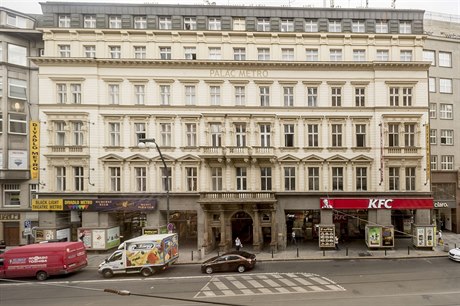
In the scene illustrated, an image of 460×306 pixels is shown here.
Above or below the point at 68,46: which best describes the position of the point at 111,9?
above

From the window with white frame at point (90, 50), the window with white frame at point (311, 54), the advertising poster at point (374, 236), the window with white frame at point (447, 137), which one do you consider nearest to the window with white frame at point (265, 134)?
the window with white frame at point (311, 54)

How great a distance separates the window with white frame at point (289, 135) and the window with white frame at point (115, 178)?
16058 millimetres

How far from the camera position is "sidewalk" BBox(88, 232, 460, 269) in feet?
79.1

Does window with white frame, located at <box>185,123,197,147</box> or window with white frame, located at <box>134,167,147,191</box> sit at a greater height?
window with white frame, located at <box>185,123,197,147</box>

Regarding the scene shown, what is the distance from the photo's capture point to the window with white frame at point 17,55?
98.7 ft

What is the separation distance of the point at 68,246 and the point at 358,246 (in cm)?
2435

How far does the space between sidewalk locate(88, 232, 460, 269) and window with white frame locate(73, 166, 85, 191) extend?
6110 millimetres

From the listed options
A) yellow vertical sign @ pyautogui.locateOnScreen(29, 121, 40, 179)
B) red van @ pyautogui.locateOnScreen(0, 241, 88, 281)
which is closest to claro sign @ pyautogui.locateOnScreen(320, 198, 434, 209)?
red van @ pyautogui.locateOnScreen(0, 241, 88, 281)

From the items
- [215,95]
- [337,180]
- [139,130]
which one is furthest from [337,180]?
→ [139,130]

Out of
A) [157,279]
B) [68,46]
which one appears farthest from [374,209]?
[68,46]

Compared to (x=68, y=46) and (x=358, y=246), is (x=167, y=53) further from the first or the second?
(x=358, y=246)

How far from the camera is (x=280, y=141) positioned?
2822cm

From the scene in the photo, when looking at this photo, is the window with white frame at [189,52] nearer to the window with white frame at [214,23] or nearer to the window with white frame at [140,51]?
the window with white frame at [214,23]

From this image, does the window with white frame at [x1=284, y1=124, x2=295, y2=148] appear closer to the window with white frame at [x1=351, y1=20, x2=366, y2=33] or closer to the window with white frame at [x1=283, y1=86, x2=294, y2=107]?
the window with white frame at [x1=283, y1=86, x2=294, y2=107]
